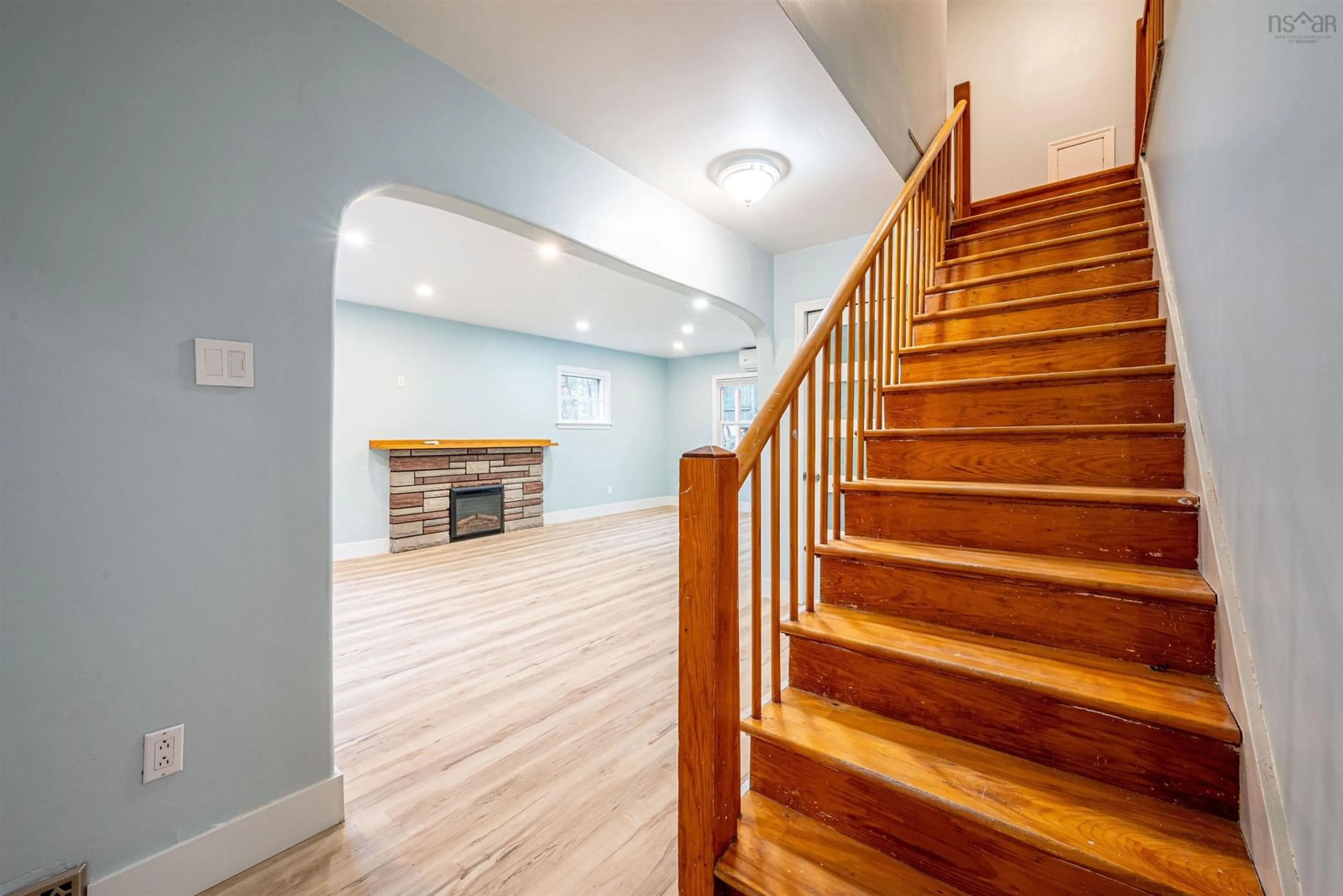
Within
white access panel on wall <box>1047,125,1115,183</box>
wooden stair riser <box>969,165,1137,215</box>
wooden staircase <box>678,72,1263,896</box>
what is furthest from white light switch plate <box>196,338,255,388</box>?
white access panel on wall <box>1047,125,1115,183</box>

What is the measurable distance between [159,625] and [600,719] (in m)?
1.45

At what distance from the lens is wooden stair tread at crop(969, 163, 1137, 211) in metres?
2.97

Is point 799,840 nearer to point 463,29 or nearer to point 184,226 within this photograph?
point 184,226

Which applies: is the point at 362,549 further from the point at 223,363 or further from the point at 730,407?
the point at 730,407

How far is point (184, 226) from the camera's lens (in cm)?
130

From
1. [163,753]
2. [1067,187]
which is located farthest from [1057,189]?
[163,753]

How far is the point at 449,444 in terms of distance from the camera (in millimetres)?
5738

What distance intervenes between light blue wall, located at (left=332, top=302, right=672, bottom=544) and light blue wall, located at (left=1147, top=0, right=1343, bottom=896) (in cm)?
469

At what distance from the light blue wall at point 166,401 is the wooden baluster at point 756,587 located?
1.26 m

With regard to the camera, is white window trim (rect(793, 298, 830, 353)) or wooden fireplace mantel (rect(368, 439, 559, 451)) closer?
white window trim (rect(793, 298, 830, 353))

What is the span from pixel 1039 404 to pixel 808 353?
0.95 metres

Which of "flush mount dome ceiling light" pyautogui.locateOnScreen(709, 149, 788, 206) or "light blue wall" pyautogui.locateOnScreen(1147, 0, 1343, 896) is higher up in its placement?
"flush mount dome ceiling light" pyautogui.locateOnScreen(709, 149, 788, 206)

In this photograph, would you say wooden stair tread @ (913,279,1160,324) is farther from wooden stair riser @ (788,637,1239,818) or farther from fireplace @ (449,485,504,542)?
fireplace @ (449,485,504,542)

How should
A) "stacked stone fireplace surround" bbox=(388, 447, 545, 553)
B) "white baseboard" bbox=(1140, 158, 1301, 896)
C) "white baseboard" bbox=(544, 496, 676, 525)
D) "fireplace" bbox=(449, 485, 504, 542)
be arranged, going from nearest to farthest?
"white baseboard" bbox=(1140, 158, 1301, 896)
"stacked stone fireplace surround" bbox=(388, 447, 545, 553)
"fireplace" bbox=(449, 485, 504, 542)
"white baseboard" bbox=(544, 496, 676, 525)
